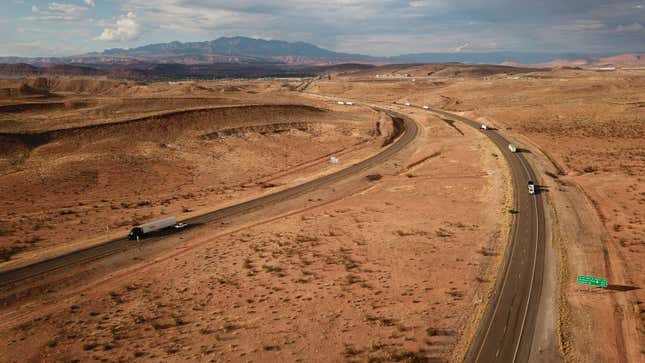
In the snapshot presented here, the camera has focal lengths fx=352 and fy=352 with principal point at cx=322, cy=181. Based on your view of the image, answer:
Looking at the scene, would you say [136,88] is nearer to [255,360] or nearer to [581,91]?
[255,360]

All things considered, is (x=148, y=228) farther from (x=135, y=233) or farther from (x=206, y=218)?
(x=206, y=218)

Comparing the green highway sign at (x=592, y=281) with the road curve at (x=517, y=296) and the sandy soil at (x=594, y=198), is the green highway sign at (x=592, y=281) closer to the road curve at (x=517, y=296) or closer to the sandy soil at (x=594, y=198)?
the sandy soil at (x=594, y=198)

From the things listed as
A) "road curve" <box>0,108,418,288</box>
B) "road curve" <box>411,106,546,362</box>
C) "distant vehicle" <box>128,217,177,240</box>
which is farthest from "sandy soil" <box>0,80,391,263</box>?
"road curve" <box>411,106,546,362</box>

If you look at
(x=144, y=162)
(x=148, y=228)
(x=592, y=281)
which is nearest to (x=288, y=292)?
(x=148, y=228)

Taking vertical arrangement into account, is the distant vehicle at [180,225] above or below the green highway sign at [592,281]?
below

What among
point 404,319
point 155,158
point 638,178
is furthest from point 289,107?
point 404,319

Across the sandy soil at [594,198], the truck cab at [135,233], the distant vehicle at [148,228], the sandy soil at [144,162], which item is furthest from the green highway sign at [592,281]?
the truck cab at [135,233]
